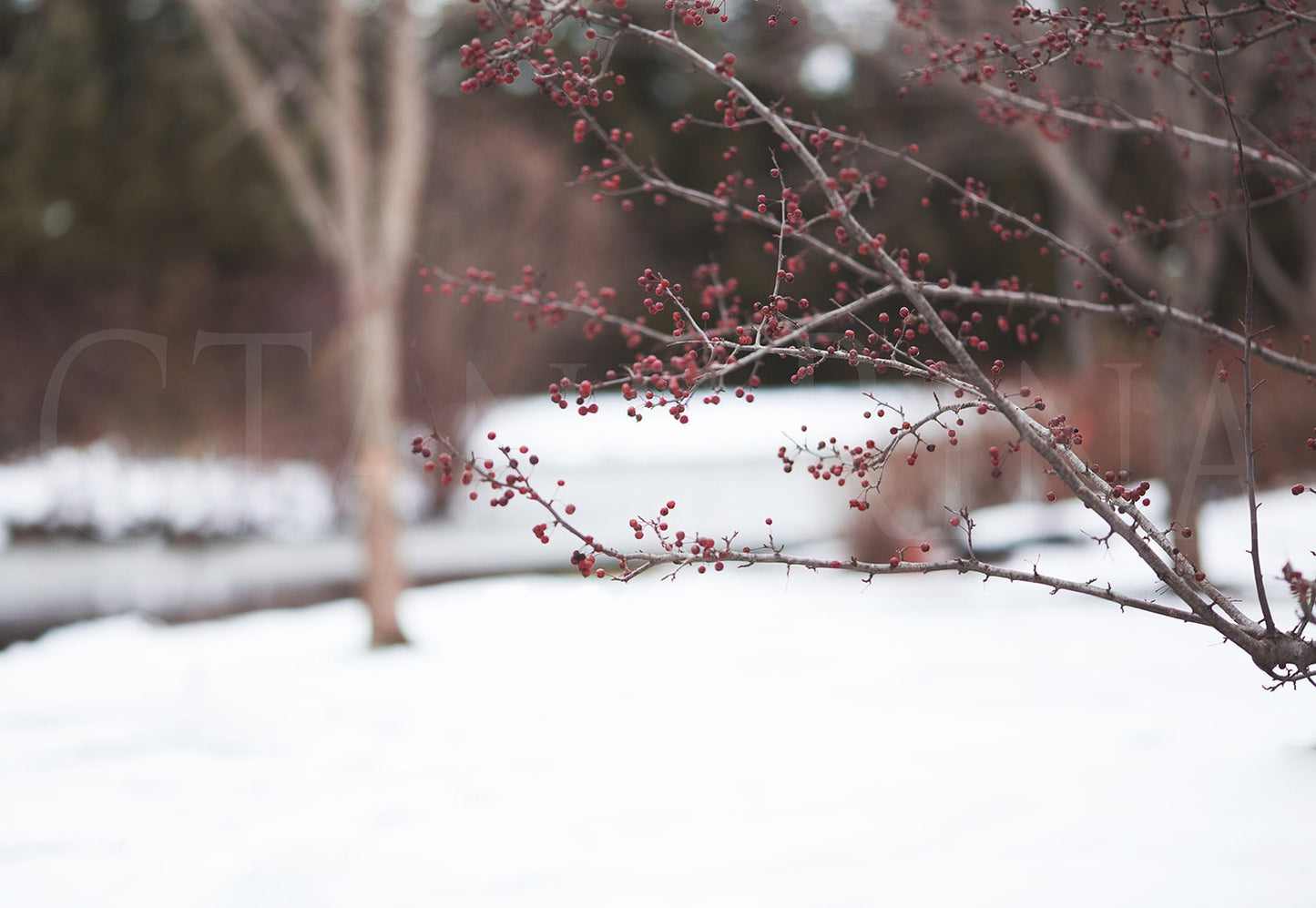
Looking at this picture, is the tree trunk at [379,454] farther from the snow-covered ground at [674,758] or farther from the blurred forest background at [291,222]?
the blurred forest background at [291,222]

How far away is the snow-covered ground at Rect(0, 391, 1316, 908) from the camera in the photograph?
10.0 ft

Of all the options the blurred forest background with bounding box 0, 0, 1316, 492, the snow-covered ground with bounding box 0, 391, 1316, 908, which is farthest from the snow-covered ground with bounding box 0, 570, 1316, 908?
the blurred forest background with bounding box 0, 0, 1316, 492

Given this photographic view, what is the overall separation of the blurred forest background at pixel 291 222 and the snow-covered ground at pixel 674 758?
4622mm

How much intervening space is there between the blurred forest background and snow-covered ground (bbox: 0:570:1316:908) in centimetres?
502

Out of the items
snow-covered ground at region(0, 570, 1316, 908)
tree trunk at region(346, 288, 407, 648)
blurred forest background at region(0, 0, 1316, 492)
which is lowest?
snow-covered ground at region(0, 570, 1316, 908)

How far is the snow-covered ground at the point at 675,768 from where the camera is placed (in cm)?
303

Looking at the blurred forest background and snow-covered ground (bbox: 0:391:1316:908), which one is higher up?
the blurred forest background

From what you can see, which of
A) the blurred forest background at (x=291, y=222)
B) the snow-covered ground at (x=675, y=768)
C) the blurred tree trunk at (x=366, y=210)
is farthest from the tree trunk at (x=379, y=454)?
the blurred forest background at (x=291, y=222)

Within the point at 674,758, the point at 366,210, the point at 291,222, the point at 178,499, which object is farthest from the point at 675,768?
the point at 291,222

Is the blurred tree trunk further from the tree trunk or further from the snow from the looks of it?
the snow

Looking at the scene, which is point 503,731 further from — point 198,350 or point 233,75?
point 198,350

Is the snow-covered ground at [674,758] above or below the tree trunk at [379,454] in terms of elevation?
below

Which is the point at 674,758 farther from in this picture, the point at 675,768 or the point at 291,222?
the point at 291,222

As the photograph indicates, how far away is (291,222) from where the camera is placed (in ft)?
55.3
